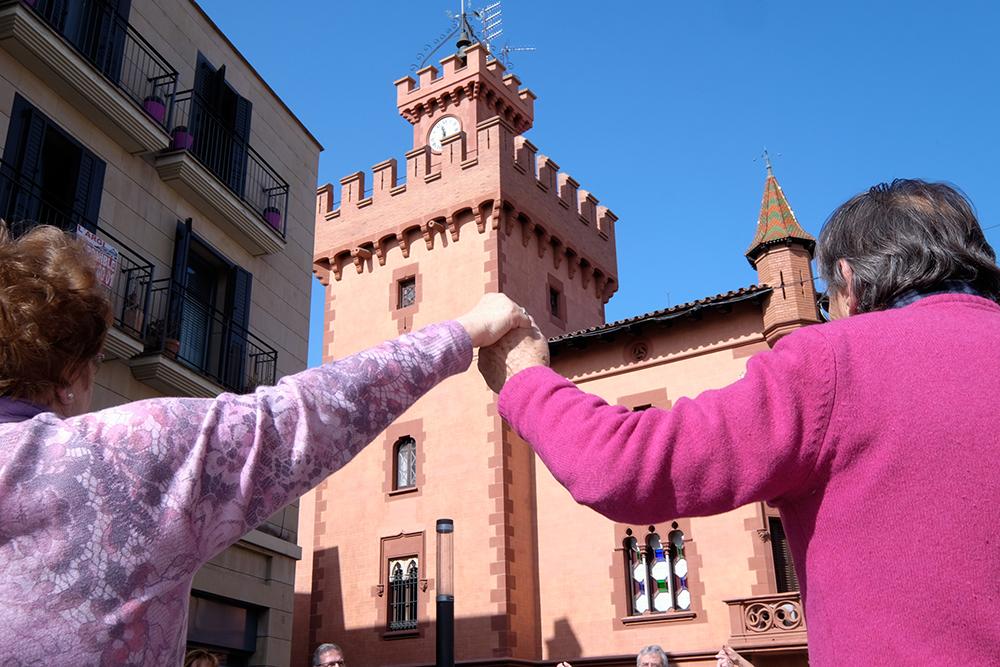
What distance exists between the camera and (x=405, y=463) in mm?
24016

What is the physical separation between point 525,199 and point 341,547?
398 inches

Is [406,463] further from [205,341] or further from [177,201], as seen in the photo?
[177,201]

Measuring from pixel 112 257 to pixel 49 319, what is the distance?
11143 millimetres

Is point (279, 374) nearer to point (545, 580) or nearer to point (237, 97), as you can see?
point (237, 97)

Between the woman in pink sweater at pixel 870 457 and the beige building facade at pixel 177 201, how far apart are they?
1092 cm

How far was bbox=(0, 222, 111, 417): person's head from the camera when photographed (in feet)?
5.59

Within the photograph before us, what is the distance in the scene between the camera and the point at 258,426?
1755 millimetres

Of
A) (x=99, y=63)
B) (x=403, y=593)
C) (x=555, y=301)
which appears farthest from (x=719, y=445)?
(x=555, y=301)

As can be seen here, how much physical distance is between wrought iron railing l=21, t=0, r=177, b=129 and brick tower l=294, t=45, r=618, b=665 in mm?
10950

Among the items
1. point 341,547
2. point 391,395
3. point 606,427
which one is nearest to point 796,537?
point 606,427

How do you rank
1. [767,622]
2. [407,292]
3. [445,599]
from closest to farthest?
[445,599]
[767,622]
[407,292]

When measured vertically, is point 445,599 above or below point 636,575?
below

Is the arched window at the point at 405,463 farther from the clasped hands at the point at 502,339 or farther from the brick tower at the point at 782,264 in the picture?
the clasped hands at the point at 502,339

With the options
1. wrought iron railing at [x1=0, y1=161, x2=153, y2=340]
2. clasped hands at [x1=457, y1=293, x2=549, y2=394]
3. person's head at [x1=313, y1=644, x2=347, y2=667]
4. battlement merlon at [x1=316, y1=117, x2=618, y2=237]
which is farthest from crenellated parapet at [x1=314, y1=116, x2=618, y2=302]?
clasped hands at [x1=457, y1=293, x2=549, y2=394]
